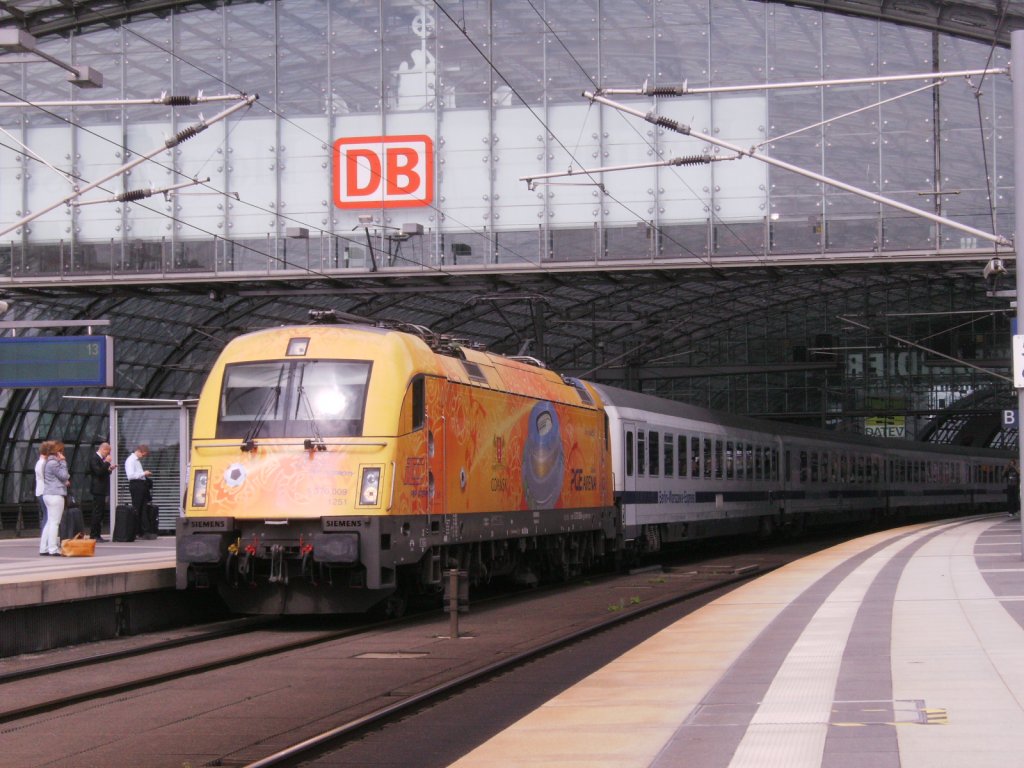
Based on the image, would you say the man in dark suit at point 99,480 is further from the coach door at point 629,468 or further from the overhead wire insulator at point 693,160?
the overhead wire insulator at point 693,160

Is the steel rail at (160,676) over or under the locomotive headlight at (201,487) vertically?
under

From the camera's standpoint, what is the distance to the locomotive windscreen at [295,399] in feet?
54.2

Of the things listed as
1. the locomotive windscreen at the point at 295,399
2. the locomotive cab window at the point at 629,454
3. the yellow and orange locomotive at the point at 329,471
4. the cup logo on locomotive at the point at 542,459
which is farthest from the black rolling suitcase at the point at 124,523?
the locomotive windscreen at the point at 295,399

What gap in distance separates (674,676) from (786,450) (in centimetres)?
3032

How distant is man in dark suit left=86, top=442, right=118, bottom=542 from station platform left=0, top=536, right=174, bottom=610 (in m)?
2.96

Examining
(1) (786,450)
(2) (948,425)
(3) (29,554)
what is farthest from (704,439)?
(2) (948,425)

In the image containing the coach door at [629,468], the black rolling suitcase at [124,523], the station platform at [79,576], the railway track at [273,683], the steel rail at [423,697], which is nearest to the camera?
the steel rail at [423,697]

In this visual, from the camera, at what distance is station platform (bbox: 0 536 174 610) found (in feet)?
48.5

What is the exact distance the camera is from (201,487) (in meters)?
16.8

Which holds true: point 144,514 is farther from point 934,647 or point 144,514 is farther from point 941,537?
point 934,647

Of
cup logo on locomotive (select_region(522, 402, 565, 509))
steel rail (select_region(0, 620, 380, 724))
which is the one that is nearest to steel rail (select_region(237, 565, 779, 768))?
steel rail (select_region(0, 620, 380, 724))

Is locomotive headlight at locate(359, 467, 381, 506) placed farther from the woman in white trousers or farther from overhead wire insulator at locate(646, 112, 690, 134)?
overhead wire insulator at locate(646, 112, 690, 134)

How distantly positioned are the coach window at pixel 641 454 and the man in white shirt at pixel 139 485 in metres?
9.11

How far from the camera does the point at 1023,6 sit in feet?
117
